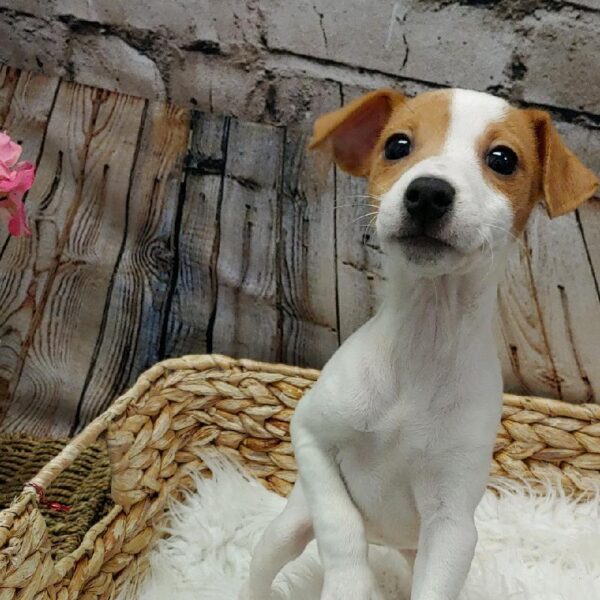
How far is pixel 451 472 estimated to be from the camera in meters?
0.97

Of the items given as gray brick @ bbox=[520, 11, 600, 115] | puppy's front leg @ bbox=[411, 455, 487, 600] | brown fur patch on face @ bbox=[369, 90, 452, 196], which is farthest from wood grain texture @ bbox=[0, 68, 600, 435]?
puppy's front leg @ bbox=[411, 455, 487, 600]

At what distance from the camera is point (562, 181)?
0.97 meters

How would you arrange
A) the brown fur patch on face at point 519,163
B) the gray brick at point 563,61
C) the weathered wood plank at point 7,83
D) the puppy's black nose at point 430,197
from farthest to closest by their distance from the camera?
the weathered wood plank at point 7,83
the gray brick at point 563,61
the brown fur patch on face at point 519,163
the puppy's black nose at point 430,197

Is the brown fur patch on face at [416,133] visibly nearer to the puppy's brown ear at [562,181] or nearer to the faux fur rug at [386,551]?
the puppy's brown ear at [562,181]

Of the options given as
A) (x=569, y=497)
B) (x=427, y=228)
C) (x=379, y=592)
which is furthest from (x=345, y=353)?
(x=569, y=497)

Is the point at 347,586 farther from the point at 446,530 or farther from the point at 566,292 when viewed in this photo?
the point at 566,292

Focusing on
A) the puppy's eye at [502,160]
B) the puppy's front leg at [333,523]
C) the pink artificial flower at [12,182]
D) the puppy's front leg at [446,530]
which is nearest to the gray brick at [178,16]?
the pink artificial flower at [12,182]

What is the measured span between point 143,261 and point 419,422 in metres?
0.84

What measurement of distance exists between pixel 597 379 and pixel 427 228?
3.03 ft

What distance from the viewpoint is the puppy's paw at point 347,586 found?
0.95 meters

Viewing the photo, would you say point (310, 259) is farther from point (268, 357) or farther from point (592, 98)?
point (592, 98)

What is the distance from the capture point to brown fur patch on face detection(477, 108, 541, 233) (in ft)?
3.09

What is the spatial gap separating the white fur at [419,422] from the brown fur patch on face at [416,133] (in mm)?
15

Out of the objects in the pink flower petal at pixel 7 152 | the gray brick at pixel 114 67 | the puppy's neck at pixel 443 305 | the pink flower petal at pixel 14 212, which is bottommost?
the puppy's neck at pixel 443 305
